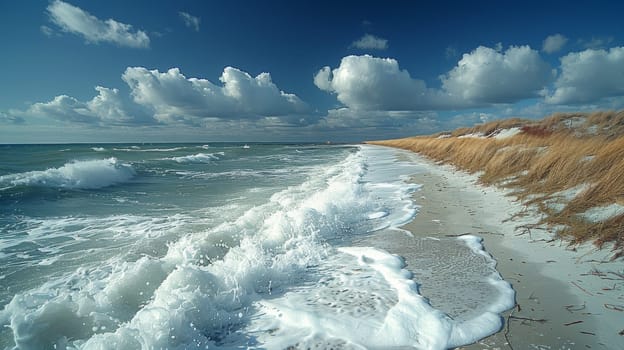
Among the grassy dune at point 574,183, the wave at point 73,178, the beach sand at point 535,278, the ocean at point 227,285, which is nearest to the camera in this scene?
the beach sand at point 535,278

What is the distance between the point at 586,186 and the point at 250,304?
20.2 feet

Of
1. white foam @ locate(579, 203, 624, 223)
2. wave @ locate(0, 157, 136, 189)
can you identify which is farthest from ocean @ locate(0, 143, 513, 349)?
wave @ locate(0, 157, 136, 189)

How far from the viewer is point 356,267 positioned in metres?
3.84

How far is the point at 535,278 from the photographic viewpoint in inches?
130

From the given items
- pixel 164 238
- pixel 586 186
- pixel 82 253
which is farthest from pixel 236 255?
pixel 586 186

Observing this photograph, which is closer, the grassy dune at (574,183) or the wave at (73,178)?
the grassy dune at (574,183)

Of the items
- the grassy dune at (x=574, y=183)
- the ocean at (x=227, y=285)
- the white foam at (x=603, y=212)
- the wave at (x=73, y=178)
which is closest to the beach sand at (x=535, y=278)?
the ocean at (x=227, y=285)

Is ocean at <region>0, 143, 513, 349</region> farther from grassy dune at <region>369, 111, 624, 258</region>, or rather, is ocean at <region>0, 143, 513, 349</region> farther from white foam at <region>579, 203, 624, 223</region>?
white foam at <region>579, 203, 624, 223</region>

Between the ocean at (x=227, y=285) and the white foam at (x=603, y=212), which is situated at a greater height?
the white foam at (x=603, y=212)

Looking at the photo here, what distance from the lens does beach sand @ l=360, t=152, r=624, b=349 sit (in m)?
2.30

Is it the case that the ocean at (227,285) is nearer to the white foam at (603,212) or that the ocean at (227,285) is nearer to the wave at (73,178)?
the white foam at (603,212)

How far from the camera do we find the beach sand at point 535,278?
2.30 meters

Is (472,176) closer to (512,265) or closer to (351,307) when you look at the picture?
(512,265)

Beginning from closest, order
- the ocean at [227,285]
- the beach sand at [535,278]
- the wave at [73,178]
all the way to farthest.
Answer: the beach sand at [535,278], the ocean at [227,285], the wave at [73,178]
